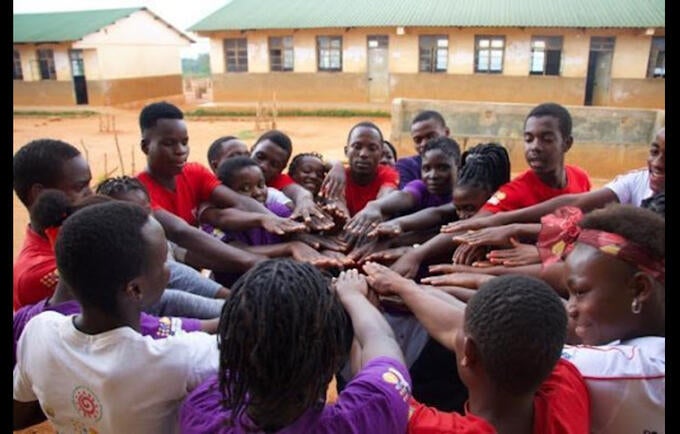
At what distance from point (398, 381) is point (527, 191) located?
175cm

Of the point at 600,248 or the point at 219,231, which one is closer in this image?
the point at 600,248

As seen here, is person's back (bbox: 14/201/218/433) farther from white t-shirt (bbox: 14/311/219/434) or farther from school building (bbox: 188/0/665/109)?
school building (bbox: 188/0/665/109)

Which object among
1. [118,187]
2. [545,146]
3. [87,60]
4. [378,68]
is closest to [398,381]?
[118,187]

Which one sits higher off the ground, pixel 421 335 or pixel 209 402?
pixel 209 402

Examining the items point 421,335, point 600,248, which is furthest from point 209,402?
point 600,248

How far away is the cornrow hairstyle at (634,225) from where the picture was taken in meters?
1.55

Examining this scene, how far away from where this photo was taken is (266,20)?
74.0 feet

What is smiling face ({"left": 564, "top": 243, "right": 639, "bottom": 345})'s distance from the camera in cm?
157

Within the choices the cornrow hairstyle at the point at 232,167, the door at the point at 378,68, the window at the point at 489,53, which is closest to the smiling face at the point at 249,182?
the cornrow hairstyle at the point at 232,167

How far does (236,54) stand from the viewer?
77.7 feet

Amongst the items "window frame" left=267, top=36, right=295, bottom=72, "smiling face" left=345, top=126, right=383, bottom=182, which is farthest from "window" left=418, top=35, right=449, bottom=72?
"smiling face" left=345, top=126, right=383, bottom=182

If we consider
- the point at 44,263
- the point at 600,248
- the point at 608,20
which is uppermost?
the point at 608,20

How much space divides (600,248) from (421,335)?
85 cm

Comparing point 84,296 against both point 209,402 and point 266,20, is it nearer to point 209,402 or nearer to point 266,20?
point 209,402
